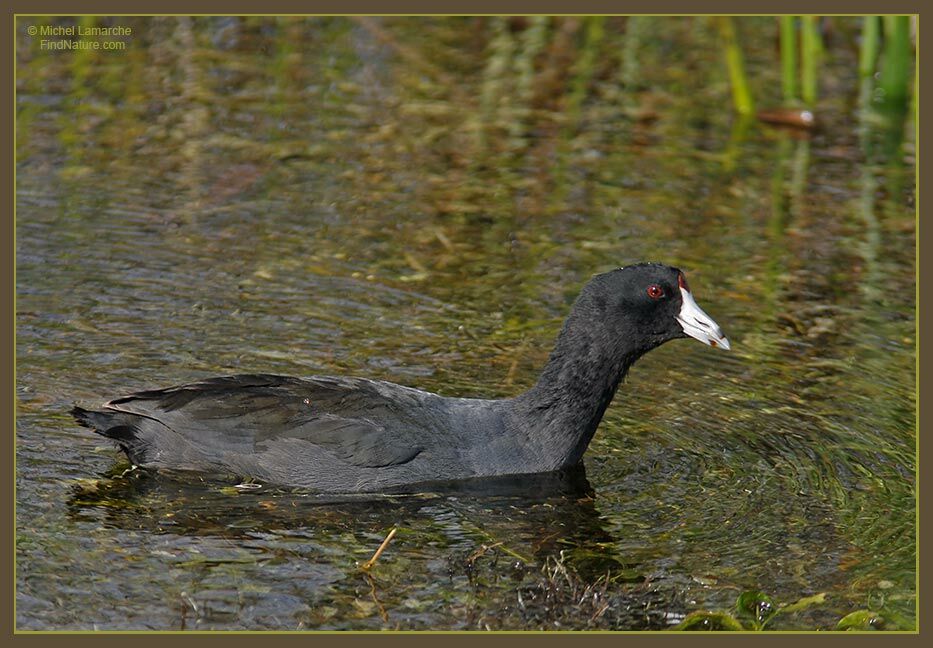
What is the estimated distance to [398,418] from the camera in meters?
7.14

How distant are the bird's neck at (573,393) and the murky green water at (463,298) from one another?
22 centimetres

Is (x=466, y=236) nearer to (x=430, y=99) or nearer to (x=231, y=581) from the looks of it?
(x=430, y=99)

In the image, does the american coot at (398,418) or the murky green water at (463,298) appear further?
the american coot at (398,418)

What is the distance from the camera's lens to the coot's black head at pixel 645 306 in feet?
24.4

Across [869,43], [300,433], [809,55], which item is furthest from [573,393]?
[869,43]

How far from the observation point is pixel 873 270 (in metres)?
10.2


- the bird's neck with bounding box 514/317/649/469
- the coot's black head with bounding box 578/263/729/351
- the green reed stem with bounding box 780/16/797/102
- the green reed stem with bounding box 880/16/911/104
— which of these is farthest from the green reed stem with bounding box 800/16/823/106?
the bird's neck with bounding box 514/317/649/469

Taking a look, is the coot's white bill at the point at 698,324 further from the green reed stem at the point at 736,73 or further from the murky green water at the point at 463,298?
the green reed stem at the point at 736,73

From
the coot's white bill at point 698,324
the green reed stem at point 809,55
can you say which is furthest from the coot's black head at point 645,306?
the green reed stem at point 809,55

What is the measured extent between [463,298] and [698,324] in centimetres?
239

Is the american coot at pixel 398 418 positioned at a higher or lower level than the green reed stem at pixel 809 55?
lower

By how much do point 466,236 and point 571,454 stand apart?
351cm

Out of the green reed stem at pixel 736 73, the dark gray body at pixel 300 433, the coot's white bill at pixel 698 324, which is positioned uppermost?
the green reed stem at pixel 736 73

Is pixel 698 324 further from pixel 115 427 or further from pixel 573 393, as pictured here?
pixel 115 427
